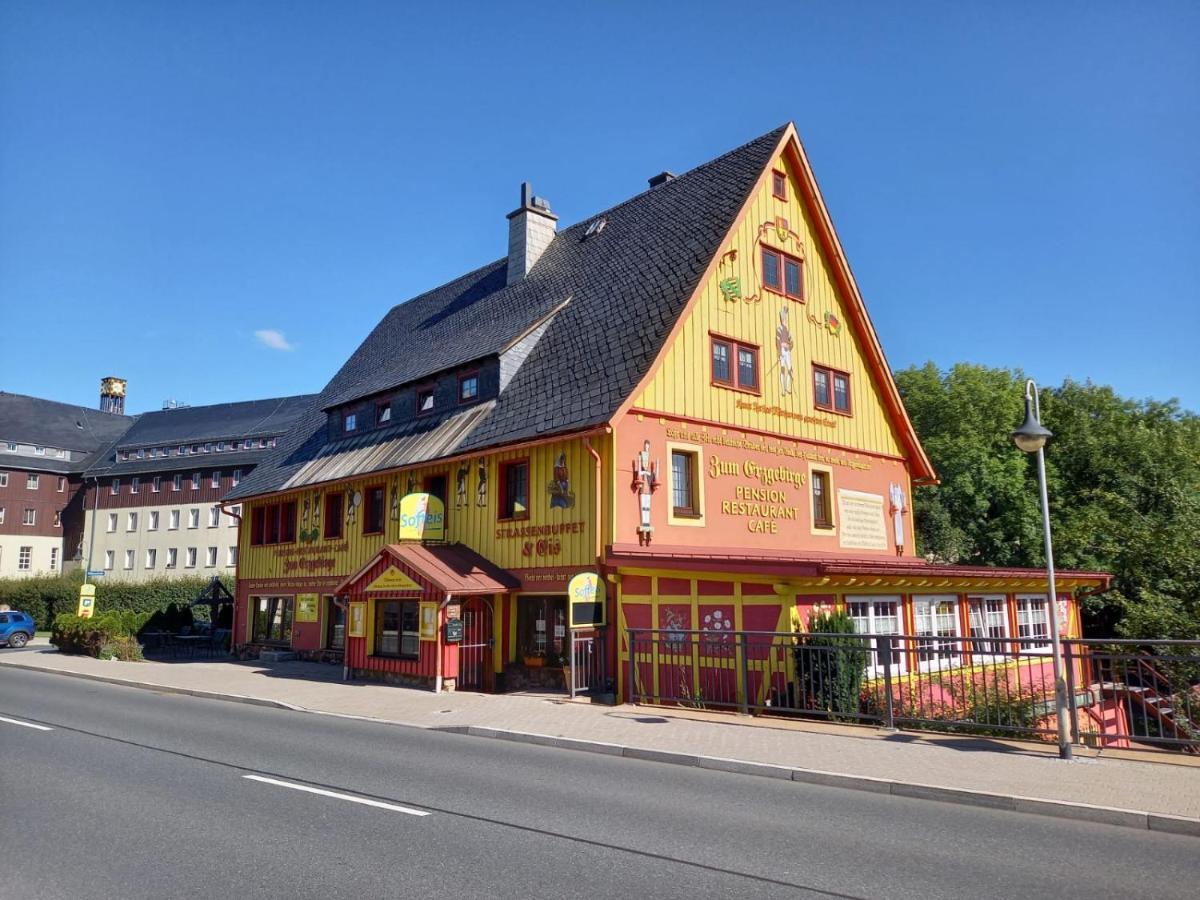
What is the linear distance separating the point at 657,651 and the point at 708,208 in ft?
37.0

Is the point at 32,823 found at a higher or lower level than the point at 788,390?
lower

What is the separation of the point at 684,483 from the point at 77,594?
148ft

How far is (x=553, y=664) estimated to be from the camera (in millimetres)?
17891

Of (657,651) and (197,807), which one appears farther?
(657,651)

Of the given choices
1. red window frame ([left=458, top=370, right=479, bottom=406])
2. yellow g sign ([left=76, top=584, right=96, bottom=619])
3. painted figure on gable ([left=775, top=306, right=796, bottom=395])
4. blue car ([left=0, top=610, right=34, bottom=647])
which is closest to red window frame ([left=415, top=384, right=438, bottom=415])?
red window frame ([left=458, top=370, right=479, bottom=406])

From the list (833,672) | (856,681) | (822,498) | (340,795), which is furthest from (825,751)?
(822,498)

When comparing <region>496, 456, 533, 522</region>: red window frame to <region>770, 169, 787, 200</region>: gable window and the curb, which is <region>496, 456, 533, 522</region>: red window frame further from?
<region>770, 169, 787, 200</region>: gable window

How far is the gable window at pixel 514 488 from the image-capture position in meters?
18.9

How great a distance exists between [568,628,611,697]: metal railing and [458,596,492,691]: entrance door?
236 centimetres

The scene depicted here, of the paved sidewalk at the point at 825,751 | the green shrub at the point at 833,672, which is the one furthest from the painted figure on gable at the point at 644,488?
the green shrub at the point at 833,672

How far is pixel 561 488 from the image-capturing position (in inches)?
701

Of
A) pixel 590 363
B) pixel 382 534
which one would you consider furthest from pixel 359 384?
pixel 590 363

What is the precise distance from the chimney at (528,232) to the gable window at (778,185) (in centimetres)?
784

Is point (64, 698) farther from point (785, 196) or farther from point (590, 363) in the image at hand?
point (785, 196)
